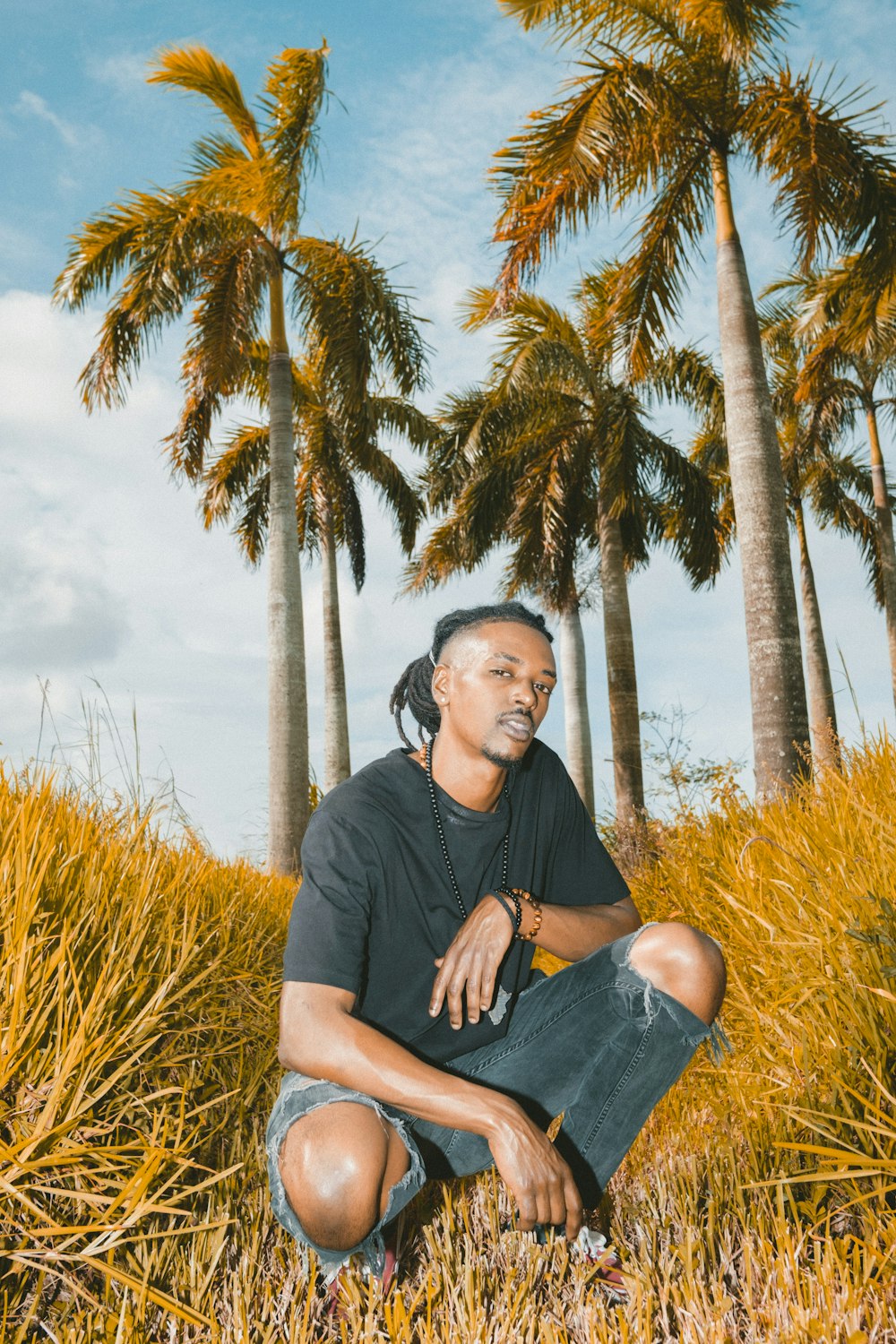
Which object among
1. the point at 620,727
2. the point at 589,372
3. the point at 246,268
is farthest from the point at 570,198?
the point at 620,727

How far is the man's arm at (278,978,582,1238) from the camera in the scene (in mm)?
1939

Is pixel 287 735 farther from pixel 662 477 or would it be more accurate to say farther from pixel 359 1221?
pixel 359 1221

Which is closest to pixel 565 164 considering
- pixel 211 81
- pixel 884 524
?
pixel 211 81

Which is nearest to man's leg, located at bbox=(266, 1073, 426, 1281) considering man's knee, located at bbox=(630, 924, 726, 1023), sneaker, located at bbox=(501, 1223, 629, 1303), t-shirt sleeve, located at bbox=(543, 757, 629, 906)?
sneaker, located at bbox=(501, 1223, 629, 1303)

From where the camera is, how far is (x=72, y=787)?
4.46 meters

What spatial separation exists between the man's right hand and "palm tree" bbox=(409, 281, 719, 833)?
11.8 m

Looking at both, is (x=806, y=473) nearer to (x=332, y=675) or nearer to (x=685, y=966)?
(x=332, y=675)

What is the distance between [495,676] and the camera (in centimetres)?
253

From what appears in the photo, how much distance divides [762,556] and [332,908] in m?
7.03

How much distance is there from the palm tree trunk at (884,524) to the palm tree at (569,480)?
19.1 ft

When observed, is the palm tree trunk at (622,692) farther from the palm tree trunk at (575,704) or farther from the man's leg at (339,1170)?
the man's leg at (339,1170)

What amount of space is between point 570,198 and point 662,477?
6.40m

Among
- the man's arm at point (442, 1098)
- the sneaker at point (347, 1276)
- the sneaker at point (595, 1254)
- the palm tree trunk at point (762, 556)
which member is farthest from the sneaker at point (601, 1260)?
the palm tree trunk at point (762, 556)

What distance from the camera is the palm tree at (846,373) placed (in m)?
15.8
